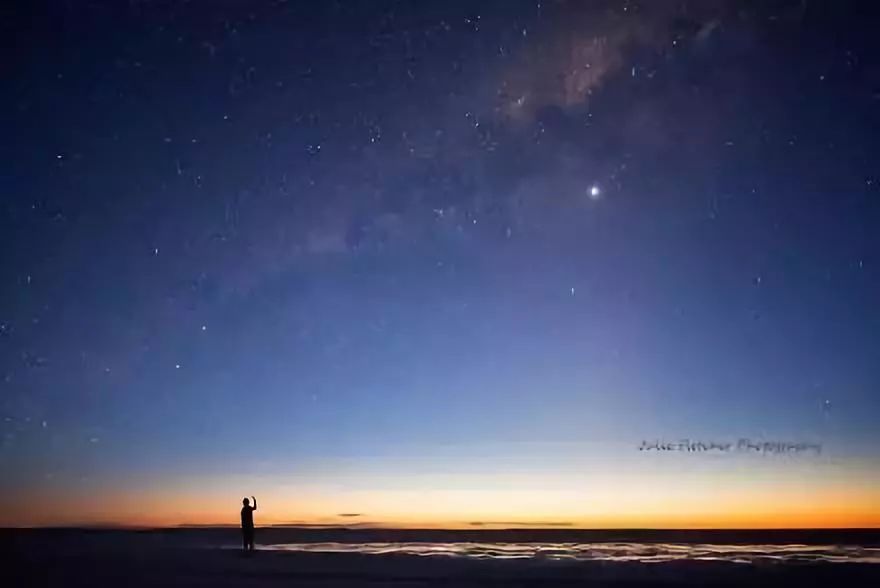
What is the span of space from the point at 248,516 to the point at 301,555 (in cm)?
422

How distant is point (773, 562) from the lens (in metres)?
31.5

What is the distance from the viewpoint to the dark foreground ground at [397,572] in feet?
79.2

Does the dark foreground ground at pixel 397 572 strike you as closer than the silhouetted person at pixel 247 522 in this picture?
Yes

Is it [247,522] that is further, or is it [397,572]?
[247,522]

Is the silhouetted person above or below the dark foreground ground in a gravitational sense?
above

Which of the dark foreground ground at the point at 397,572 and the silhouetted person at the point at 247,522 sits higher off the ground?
the silhouetted person at the point at 247,522

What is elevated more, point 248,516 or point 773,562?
point 248,516

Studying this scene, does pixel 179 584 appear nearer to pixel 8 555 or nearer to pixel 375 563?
pixel 375 563

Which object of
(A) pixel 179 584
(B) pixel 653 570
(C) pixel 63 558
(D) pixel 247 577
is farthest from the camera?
(C) pixel 63 558

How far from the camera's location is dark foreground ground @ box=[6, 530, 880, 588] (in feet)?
79.2

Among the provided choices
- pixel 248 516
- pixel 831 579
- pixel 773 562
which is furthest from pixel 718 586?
Result: pixel 248 516

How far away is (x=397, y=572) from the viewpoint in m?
27.5

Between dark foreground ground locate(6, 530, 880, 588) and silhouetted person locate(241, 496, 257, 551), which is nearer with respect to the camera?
dark foreground ground locate(6, 530, 880, 588)

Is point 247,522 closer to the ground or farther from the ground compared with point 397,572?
farther from the ground
